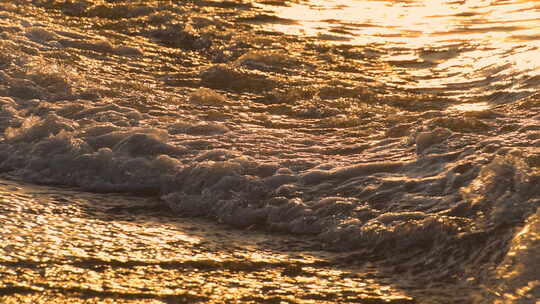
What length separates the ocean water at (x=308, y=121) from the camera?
3.62 metres

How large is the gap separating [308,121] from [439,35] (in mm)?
2982

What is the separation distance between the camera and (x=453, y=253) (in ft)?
11.1

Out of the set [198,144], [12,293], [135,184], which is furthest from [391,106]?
[12,293]

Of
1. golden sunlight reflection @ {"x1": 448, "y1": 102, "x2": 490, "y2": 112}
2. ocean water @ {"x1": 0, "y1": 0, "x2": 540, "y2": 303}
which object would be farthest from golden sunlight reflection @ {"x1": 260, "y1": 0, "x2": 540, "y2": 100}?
golden sunlight reflection @ {"x1": 448, "y1": 102, "x2": 490, "y2": 112}

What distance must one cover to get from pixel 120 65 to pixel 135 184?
2.58 m

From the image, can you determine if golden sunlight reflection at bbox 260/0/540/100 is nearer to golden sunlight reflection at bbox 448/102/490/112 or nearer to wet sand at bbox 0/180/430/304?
golden sunlight reflection at bbox 448/102/490/112

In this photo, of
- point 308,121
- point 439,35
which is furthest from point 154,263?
point 439,35

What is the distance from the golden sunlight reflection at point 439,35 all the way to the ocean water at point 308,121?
33mm

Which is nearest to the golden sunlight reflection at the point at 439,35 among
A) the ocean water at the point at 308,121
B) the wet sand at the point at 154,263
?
the ocean water at the point at 308,121

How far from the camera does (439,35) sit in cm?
797

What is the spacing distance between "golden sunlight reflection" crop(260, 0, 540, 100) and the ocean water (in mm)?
33

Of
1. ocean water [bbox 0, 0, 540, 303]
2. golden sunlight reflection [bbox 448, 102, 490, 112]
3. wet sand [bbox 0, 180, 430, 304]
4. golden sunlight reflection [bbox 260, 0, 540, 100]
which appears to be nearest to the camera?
wet sand [bbox 0, 180, 430, 304]

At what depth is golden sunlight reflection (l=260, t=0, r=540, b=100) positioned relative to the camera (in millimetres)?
6359

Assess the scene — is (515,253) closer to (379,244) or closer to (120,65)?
(379,244)
